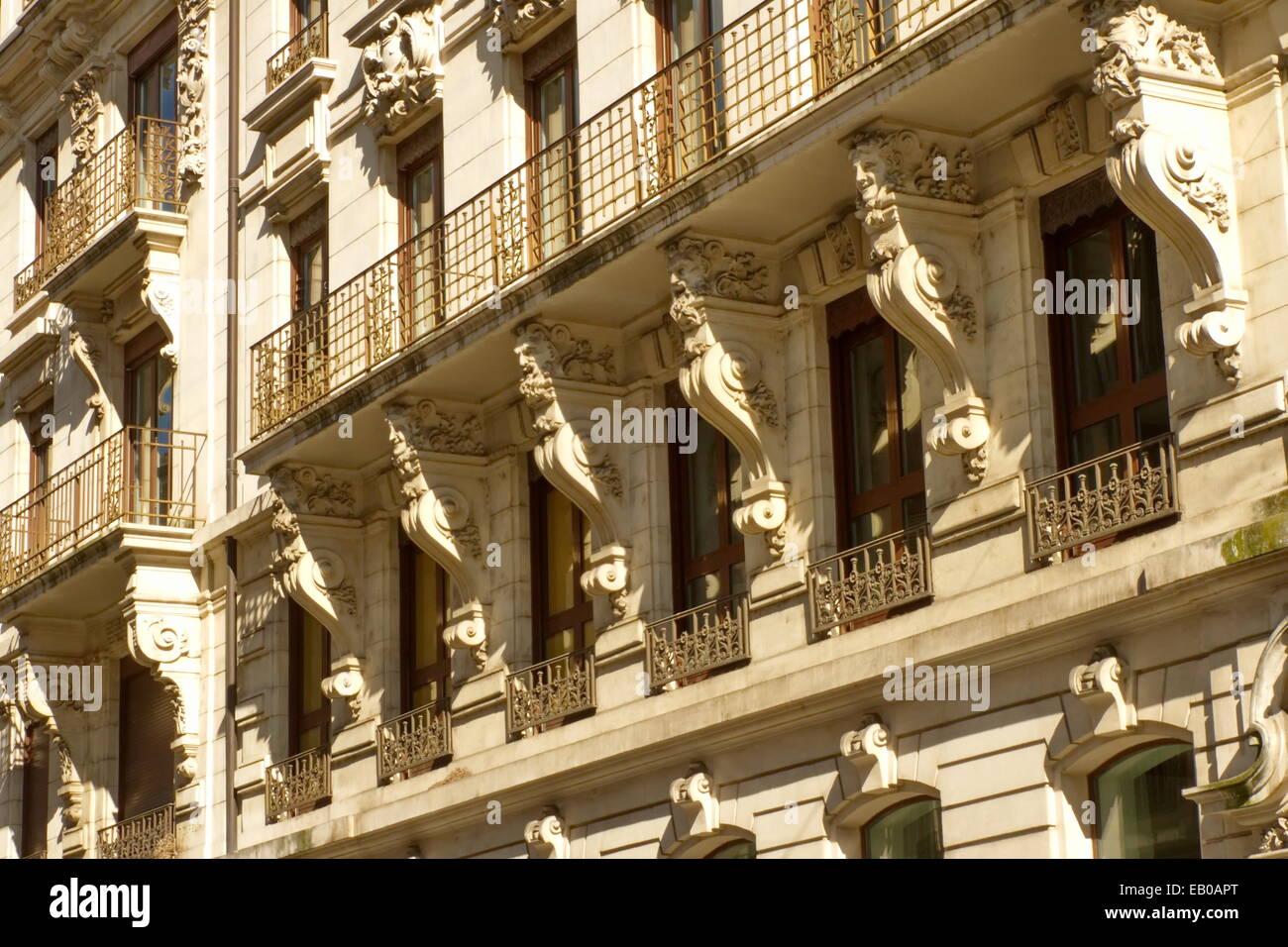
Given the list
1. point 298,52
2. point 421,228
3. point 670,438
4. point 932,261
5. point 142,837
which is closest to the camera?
point 932,261

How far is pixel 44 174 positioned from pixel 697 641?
59.6 ft

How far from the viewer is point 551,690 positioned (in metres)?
21.4

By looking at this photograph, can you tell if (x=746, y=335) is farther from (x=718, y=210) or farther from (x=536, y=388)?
(x=536, y=388)

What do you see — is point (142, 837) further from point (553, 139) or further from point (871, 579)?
point (871, 579)

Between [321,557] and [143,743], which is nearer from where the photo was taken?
[321,557]

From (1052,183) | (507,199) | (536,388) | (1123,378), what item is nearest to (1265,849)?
(1123,378)

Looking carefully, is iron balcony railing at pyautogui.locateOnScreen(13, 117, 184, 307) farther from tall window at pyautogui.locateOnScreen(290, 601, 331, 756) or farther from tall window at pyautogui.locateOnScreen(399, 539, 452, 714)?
tall window at pyautogui.locateOnScreen(399, 539, 452, 714)

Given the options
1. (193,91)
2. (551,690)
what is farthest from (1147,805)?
(193,91)

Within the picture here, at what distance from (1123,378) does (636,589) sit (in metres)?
5.60

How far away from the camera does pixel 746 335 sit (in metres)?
19.1

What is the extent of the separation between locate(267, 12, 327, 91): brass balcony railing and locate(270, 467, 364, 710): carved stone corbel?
477 centimetres

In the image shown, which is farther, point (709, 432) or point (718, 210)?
point (709, 432)

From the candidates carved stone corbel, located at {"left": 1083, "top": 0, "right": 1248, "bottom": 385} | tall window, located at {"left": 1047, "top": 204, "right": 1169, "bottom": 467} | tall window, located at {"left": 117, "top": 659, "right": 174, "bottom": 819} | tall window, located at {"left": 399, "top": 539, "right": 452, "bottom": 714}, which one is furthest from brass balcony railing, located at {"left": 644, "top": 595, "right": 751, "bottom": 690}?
tall window, located at {"left": 117, "top": 659, "right": 174, "bottom": 819}
